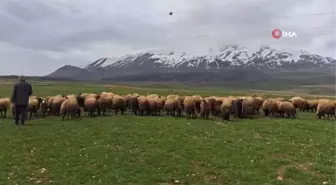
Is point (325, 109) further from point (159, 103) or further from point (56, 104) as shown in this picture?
point (56, 104)

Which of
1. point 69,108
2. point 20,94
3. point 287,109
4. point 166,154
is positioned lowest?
point 166,154

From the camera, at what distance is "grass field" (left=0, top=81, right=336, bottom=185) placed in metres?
16.5

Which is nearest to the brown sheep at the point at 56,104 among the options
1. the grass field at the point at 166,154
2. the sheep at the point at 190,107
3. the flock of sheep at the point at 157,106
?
the flock of sheep at the point at 157,106

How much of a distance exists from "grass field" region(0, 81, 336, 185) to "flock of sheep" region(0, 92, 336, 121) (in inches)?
271

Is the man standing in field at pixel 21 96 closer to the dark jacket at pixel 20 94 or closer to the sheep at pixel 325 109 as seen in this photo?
the dark jacket at pixel 20 94

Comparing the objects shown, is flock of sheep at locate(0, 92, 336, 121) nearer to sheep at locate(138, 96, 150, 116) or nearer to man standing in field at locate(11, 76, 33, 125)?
sheep at locate(138, 96, 150, 116)

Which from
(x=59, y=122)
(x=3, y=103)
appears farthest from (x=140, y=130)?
(x=3, y=103)

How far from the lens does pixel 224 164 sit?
18016 mm

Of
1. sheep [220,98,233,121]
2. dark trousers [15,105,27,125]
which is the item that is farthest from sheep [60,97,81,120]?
sheep [220,98,233,121]

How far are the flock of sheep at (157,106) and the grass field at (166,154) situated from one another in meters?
6.88

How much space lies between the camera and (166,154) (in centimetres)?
1962

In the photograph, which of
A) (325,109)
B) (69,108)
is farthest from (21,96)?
(325,109)

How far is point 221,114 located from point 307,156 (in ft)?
54.7

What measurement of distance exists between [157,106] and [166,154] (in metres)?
18.1
